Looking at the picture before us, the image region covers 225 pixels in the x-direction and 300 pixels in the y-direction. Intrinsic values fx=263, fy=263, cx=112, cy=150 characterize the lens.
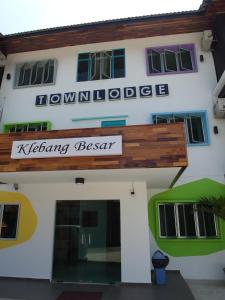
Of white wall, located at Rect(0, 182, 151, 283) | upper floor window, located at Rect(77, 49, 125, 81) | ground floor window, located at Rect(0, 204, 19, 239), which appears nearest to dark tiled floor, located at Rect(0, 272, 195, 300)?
white wall, located at Rect(0, 182, 151, 283)

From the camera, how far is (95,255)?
7.91 meters

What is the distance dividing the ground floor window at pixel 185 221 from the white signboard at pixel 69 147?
3862 millimetres

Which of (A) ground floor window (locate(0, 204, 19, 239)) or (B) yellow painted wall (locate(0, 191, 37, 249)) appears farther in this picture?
(A) ground floor window (locate(0, 204, 19, 239))

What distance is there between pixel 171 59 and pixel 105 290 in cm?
896

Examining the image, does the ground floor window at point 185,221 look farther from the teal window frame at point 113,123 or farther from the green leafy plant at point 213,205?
the teal window frame at point 113,123

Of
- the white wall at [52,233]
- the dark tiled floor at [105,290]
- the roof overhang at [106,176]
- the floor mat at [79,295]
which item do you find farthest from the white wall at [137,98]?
the floor mat at [79,295]

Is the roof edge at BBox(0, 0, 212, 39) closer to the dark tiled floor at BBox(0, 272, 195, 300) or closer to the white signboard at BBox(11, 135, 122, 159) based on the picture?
the white signboard at BBox(11, 135, 122, 159)

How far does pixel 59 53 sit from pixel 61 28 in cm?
117

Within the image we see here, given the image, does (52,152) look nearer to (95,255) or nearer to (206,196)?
(95,255)

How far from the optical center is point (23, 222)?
8.84 metres

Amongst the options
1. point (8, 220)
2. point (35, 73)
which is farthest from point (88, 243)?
point (35, 73)

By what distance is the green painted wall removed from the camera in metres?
8.65

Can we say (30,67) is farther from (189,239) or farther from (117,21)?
(189,239)

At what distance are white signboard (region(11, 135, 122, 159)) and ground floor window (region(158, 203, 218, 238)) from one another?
3.86m
